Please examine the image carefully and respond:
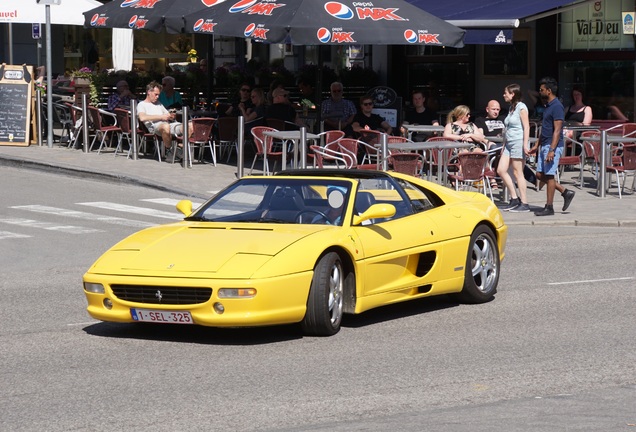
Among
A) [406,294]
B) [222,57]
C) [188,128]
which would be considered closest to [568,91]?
[188,128]

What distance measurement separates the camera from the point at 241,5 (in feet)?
69.5

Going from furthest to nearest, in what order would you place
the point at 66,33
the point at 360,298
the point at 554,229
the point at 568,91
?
1. the point at 66,33
2. the point at 568,91
3. the point at 554,229
4. the point at 360,298

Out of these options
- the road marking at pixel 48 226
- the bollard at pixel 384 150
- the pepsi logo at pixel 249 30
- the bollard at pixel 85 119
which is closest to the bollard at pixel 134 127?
the bollard at pixel 85 119

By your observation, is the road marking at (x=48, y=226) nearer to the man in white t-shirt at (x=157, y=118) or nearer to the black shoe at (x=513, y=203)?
the black shoe at (x=513, y=203)

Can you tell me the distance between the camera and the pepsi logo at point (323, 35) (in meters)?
19.7

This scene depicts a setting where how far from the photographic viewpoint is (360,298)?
967cm

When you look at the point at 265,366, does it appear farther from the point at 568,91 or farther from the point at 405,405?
the point at 568,91

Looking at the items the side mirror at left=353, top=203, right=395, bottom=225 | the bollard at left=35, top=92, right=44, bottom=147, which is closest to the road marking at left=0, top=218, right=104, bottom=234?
the side mirror at left=353, top=203, right=395, bottom=225

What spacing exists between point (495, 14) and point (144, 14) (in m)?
6.44

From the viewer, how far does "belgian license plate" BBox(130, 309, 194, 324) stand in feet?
29.2

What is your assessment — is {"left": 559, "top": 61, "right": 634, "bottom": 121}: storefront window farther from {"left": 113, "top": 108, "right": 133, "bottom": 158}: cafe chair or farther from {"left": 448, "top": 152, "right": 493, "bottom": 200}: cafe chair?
{"left": 113, "top": 108, "right": 133, "bottom": 158}: cafe chair

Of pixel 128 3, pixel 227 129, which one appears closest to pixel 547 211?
pixel 227 129

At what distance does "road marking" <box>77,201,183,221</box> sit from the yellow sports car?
6.83 metres

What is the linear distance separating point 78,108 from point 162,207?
22.1ft
